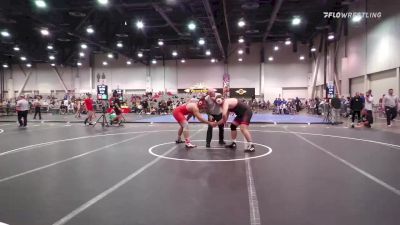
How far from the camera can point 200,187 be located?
4.80m

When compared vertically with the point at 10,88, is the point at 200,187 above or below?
below

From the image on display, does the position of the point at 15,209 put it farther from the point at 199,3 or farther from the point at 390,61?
the point at 390,61

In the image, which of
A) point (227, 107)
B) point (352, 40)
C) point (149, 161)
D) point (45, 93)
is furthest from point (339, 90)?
point (45, 93)

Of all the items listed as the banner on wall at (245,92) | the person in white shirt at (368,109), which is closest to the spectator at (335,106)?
the person in white shirt at (368,109)

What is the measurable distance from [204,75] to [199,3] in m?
21.4

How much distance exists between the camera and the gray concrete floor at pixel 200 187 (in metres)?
3.64

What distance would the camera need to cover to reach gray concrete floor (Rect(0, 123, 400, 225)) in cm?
364

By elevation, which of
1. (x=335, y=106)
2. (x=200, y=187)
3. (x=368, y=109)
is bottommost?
(x=200, y=187)

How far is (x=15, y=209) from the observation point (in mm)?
3914

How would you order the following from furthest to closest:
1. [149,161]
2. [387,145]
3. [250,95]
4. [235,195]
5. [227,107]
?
[250,95], [387,145], [227,107], [149,161], [235,195]
